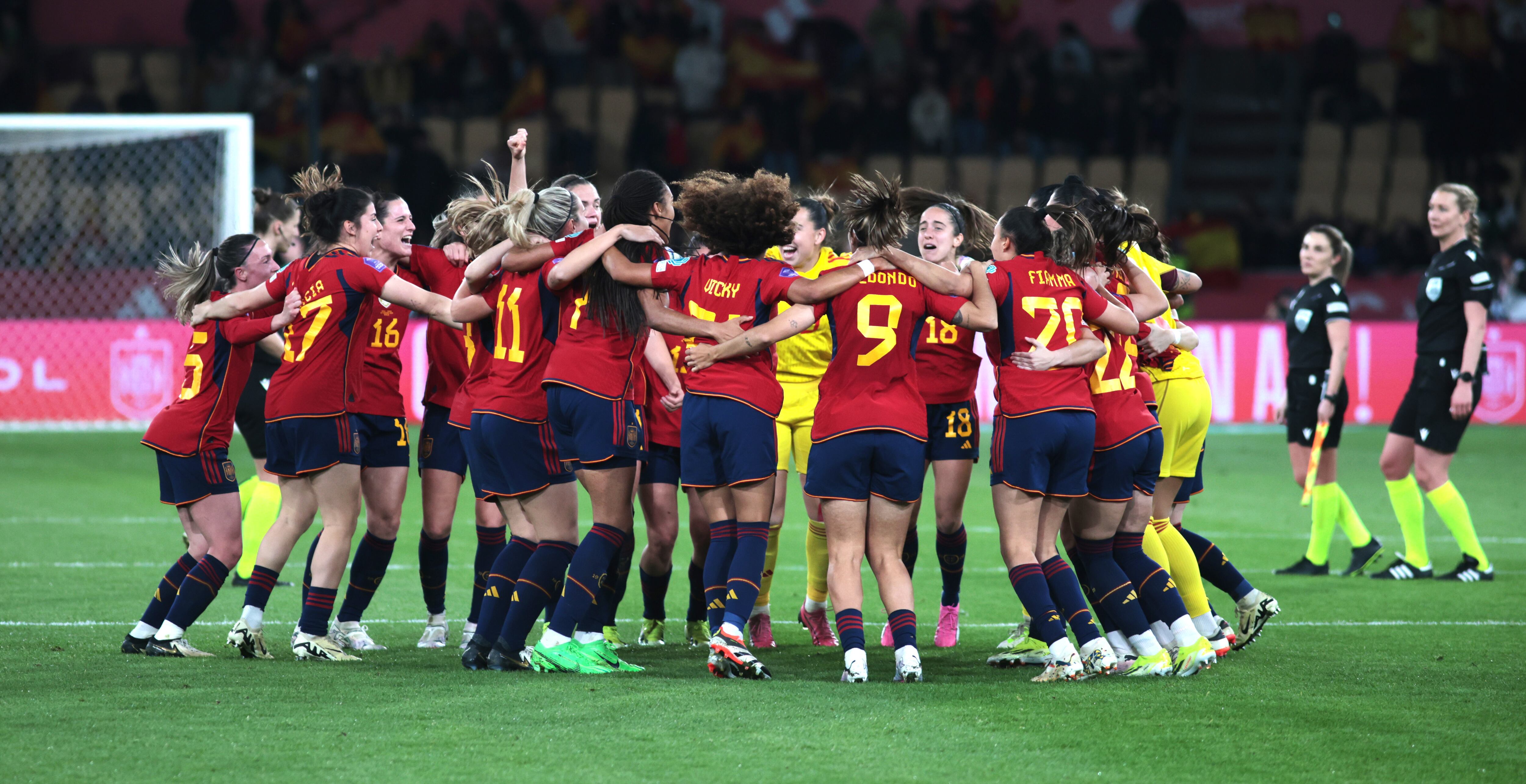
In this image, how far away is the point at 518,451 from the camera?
577 cm

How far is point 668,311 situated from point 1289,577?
5049 millimetres

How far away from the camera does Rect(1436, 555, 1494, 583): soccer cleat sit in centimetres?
870

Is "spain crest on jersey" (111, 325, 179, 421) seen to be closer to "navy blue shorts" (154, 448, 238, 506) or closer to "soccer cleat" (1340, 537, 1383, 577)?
"navy blue shorts" (154, 448, 238, 506)

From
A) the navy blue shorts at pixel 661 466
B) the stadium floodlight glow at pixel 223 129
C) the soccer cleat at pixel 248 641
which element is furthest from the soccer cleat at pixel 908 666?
the stadium floodlight glow at pixel 223 129

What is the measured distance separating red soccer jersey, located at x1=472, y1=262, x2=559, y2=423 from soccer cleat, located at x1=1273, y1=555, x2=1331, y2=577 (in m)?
5.27

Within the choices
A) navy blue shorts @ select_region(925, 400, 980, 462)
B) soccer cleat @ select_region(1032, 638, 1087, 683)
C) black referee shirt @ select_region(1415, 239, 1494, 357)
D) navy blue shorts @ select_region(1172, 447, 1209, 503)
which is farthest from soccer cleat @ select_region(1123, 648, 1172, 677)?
black referee shirt @ select_region(1415, 239, 1494, 357)

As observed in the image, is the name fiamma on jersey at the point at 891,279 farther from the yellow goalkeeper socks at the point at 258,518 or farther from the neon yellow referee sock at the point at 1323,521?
the neon yellow referee sock at the point at 1323,521

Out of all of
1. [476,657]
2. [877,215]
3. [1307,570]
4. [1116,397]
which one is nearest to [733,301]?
[877,215]

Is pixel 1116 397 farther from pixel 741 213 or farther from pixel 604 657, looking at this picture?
pixel 604 657

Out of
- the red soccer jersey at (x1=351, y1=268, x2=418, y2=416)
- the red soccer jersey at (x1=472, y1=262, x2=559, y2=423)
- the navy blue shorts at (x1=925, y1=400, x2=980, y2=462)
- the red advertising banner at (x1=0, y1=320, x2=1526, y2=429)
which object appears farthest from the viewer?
the red advertising banner at (x1=0, y1=320, x2=1526, y2=429)

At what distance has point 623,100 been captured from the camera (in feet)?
73.8

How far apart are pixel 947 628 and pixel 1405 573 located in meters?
3.78

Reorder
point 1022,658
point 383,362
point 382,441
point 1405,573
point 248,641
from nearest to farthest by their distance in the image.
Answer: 1. point 248,641
2. point 1022,658
3. point 382,441
4. point 383,362
5. point 1405,573

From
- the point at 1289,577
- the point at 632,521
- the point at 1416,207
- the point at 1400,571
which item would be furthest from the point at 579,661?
the point at 1416,207
